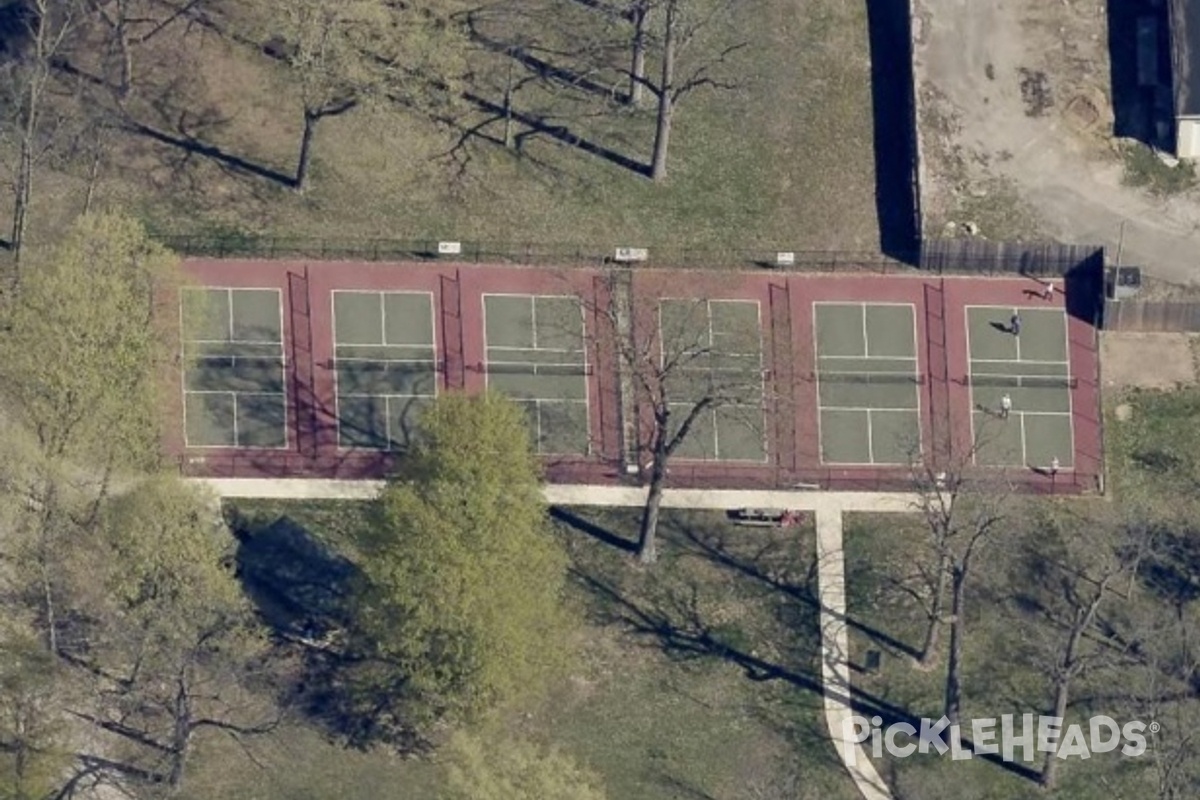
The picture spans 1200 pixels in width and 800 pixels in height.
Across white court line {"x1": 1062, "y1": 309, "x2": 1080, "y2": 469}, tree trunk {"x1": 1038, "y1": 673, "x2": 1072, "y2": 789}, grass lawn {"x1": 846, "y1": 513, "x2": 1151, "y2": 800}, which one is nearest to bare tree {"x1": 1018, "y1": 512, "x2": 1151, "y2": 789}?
grass lawn {"x1": 846, "y1": 513, "x2": 1151, "y2": 800}

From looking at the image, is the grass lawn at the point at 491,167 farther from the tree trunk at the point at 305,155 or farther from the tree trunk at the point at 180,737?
the tree trunk at the point at 180,737

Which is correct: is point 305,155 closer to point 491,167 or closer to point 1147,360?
point 491,167

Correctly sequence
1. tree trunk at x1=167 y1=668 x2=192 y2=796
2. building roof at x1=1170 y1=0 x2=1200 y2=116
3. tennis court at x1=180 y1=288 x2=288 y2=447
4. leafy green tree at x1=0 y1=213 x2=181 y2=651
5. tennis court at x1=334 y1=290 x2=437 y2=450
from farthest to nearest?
building roof at x1=1170 y1=0 x2=1200 y2=116
tennis court at x1=334 y1=290 x2=437 y2=450
tennis court at x1=180 y1=288 x2=288 y2=447
leafy green tree at x1=0 y1=213 x2=181 y2=651
tree trunk at x1=167 y1=668 x2=192 y2=796

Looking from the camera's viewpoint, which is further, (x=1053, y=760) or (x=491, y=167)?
(x=491, y=167)

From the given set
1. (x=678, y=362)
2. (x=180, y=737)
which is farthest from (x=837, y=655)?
(x=180, y=737)

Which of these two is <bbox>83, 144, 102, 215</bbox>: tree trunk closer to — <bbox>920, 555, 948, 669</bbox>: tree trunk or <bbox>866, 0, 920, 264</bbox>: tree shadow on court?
<bbox>866, 0, 920, 264</bbox>: tree shadow on court

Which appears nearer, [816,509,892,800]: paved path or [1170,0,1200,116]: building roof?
[816,509,892,800]: paved path

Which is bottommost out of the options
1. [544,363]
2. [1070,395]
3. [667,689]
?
[667,689]
